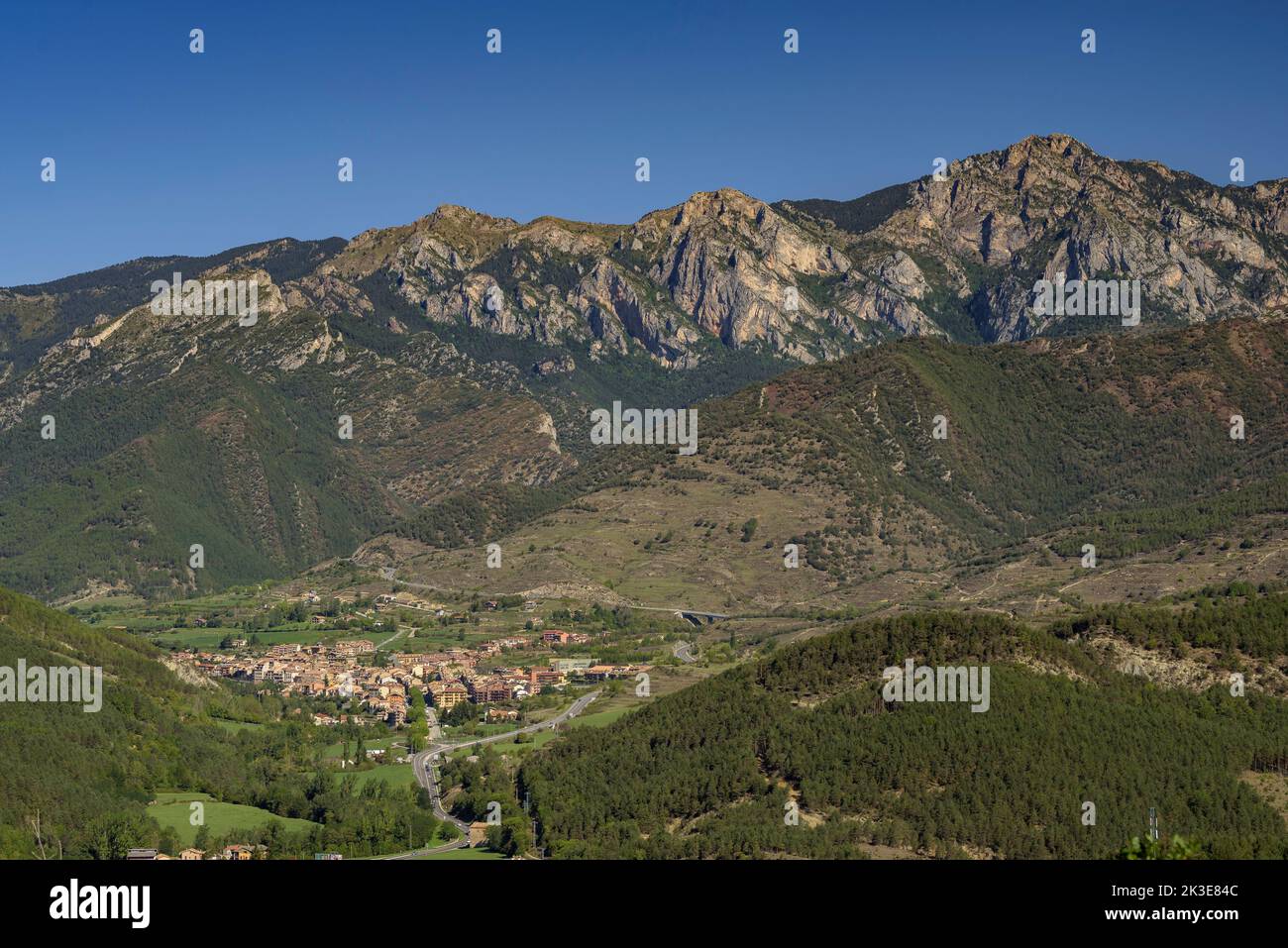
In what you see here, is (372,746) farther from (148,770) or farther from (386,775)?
(148,770)

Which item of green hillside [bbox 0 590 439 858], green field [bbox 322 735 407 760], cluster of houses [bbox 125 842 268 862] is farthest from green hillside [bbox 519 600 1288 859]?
green field [bbox 322 735 407 760]

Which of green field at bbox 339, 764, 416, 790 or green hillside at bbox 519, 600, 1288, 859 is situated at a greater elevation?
green hillside at bbox 519, 600, 1288, 859

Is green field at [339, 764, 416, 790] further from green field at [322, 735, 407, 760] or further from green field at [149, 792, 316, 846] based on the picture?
green field at [149, 792, 316, 846]

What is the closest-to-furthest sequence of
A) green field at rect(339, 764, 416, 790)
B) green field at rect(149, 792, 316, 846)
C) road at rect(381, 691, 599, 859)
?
1. road at rect(381, 691, 599, 859)
2. green field at rect(149, 792, 316, 846)
3. green field at rect(339, 764, 416, 790)

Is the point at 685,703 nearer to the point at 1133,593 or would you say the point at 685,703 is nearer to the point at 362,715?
the point at 362,715

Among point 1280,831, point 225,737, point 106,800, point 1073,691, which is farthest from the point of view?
point 225,737

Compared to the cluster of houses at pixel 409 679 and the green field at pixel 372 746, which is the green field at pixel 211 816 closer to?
the green field at pixel 372 746
